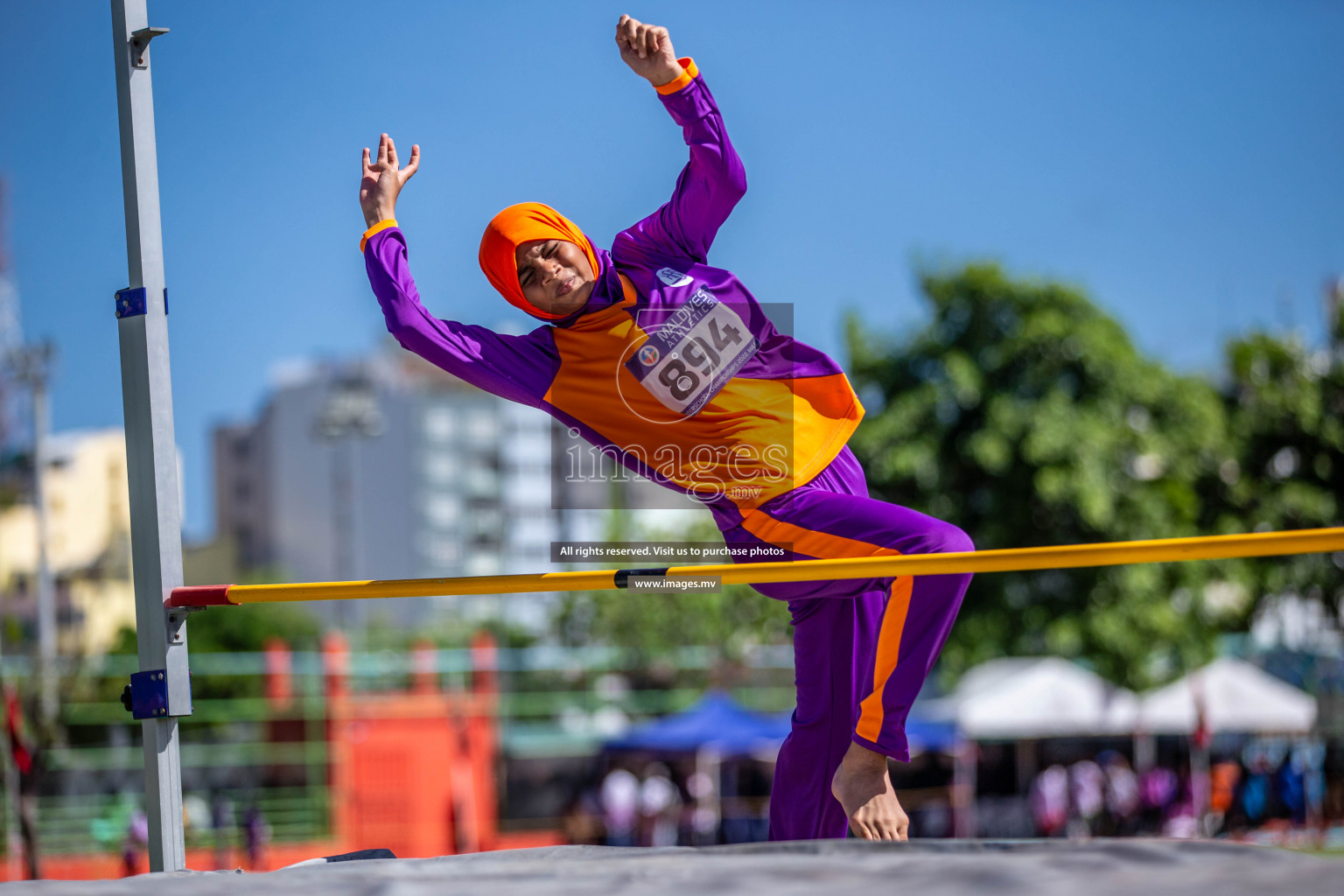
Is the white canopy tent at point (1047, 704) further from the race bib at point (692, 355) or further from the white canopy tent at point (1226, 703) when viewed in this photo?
the race bib at point (692, 355)

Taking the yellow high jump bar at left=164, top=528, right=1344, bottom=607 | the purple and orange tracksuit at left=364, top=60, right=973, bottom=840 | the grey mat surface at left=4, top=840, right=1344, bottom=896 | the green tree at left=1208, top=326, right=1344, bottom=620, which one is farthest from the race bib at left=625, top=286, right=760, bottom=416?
the green tree at left=1208, top=326, right=1344, bottom=620

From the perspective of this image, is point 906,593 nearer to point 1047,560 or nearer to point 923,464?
point 1047,560

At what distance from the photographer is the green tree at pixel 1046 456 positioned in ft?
49.5

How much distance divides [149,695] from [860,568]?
1.75 metres

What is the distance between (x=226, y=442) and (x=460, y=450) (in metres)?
11.3

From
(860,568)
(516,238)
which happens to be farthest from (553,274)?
(860,568)

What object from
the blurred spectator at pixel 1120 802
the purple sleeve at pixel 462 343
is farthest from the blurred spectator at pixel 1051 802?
the purple sleeve at pixel 462 343

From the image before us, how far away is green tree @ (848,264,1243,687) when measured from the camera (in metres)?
15.1

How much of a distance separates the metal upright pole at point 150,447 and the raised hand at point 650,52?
47.2 inches

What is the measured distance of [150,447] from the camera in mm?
2998

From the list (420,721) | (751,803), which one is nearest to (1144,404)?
(751,803)

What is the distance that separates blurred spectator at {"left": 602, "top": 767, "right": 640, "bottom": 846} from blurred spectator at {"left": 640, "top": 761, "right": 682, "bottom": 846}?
15 centimetres

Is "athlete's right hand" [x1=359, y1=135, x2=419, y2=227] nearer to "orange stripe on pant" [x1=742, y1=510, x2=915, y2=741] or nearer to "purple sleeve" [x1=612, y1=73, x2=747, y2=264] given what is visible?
"purple sleeve" [x1=612, y1=73, x2=747, y2=264]

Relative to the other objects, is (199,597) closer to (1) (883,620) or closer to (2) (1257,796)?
(1) (883,620)
